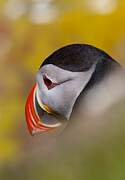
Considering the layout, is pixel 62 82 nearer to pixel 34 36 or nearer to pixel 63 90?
pixel 63 90

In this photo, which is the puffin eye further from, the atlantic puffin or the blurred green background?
the blurred green background

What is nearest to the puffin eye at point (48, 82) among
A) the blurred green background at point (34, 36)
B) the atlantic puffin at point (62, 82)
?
the atlantic puffin at point (62, 82)

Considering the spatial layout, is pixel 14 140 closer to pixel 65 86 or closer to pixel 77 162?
pixel 65 86

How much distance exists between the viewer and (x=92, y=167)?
0.27 metres

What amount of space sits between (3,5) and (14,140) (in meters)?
0.37

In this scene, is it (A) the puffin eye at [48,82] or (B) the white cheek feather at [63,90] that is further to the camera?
(A) the puffin eye at [48,82]

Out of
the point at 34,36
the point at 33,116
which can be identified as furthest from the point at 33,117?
the point at 34,36

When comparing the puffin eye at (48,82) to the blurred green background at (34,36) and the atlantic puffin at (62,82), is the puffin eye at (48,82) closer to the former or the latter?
the atlantic puffin at (62,82)

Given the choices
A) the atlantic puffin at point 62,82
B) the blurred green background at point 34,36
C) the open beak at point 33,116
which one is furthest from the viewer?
the blurred green background at point 34,36

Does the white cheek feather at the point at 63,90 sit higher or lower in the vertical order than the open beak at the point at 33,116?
higher

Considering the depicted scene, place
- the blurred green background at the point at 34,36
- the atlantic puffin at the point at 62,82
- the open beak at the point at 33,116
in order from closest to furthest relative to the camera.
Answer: the atlantic puffin at the point at 62,82 → the open beak at the point at 33,116 → the blurred green background at the point at 34,36

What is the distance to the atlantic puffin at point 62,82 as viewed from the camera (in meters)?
0.70

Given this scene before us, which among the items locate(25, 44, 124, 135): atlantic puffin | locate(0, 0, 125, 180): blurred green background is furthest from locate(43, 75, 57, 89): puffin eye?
locate(0, 0, 125, 180): blurred green background

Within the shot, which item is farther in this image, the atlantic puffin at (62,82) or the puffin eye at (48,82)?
the puffin eye at (48,82)
